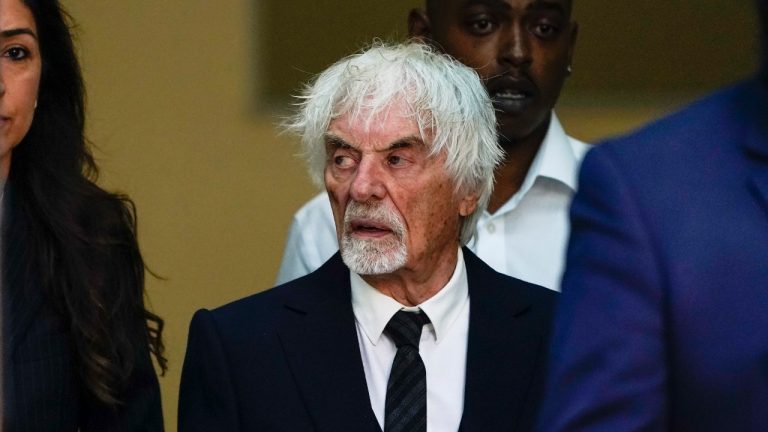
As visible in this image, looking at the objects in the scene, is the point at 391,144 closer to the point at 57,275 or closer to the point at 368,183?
the point at 368,183

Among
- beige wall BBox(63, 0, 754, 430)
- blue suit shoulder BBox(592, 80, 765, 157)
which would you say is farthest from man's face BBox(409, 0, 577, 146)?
blue suit shoulder BBox(592, 80, 765, 157)

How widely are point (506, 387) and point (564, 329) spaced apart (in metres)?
1.38

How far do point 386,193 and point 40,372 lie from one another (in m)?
0.74

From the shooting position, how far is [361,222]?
3.35 meters

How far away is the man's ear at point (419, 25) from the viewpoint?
4.23 meters

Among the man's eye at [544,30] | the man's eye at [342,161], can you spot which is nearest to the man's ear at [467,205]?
the man's eye at [342,161]

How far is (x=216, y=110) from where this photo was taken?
538 cm

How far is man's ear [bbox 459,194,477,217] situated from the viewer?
11.4ft

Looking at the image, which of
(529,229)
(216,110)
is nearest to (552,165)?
(529,229)

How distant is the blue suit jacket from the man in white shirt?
202 cm

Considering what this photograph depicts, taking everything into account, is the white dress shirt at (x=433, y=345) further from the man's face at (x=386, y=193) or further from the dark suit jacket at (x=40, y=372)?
the dark suit jacket at (x=40, y=372)

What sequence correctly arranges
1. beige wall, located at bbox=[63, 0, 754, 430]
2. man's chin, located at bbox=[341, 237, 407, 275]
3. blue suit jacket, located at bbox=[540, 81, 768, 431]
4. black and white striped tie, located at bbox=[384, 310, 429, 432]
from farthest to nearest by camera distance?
beige wall, located at bbox=[63, 0, 754, 430], man's chin, located at bbox=[341, 237, 407, 275], black and white striped tie, located at bbox=[384, 310, 429, 432], blue suit jacket, located at bbox=[540, 81, 768, 431]

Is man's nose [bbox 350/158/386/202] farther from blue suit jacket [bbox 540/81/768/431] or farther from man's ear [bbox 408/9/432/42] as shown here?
blue suit jacket [bbox 540/81/768/431]

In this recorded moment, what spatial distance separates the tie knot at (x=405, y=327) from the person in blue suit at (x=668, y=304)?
1.39 m
